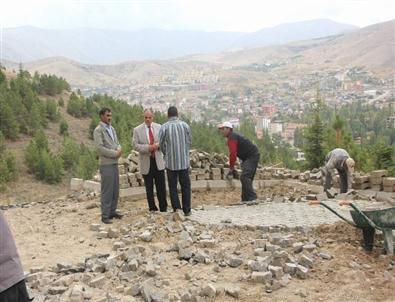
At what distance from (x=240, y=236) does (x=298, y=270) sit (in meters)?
1.68

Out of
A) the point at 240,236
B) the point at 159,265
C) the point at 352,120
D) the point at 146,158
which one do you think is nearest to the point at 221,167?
the point at 146,158

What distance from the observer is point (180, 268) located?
5684 mm

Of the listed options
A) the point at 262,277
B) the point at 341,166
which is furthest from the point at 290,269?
the point at 341,166

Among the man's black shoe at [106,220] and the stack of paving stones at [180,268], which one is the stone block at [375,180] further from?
the man's black shoe at [106,220]

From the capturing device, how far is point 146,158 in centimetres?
832

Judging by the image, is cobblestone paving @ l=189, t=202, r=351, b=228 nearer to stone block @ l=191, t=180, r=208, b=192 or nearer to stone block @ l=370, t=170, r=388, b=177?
stone block @ l=191, t=180, r=208, b=192

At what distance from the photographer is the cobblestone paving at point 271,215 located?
7496 mm

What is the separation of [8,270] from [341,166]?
305 inches

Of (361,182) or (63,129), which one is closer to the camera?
(361,182)

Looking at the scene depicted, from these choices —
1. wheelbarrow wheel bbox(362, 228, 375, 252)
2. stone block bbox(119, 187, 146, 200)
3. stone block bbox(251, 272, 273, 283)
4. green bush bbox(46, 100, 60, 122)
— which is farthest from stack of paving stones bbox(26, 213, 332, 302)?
green bush bbox(46, 100, 60, 122)

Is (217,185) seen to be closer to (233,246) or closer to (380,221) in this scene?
(233,246)

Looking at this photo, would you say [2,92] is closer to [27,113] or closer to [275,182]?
[27,113]

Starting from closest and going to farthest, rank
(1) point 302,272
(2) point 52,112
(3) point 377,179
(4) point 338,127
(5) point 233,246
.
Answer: (1) point 302,272
(5) point 233,246
(3) point 377,179
(4) point 338,127
(2) point 52,112

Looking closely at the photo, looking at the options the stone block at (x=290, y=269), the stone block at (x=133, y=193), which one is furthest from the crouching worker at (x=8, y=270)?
the stone block at (x=133, y=193)
